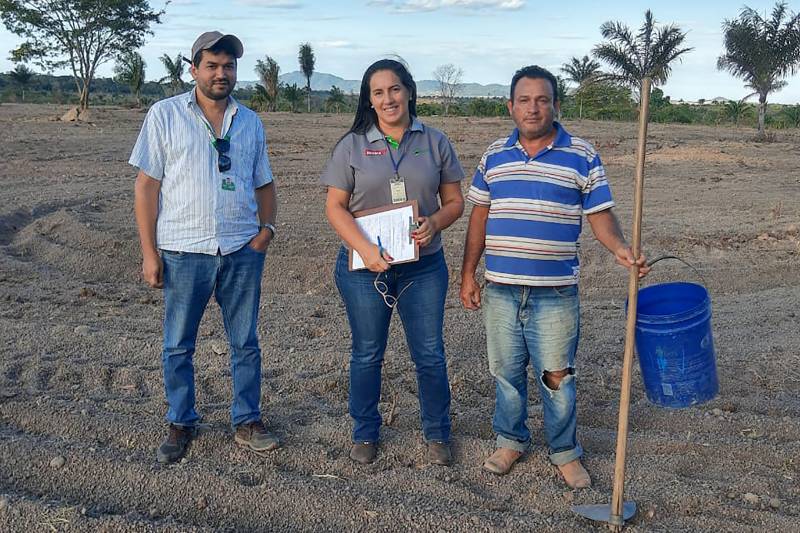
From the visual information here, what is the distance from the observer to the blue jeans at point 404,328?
334 centimetres

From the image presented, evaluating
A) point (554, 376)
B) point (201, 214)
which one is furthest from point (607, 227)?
point (201, 214)

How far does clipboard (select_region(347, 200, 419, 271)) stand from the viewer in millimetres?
3166

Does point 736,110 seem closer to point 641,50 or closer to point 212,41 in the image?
point 641,50

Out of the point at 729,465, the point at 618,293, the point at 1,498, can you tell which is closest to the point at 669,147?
the point at 618,293

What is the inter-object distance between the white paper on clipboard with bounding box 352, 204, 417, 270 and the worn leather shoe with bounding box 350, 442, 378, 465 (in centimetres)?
85

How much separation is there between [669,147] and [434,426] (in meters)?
17.2

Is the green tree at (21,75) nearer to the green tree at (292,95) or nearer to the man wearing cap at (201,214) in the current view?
the green tree at (292,95)

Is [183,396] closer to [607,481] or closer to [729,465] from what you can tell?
[607,481]

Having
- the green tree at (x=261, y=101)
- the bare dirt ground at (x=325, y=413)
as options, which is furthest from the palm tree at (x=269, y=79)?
the bare dirt ground at (x=325, y=413)

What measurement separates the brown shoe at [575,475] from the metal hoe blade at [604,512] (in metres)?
0.20

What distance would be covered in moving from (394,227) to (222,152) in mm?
819

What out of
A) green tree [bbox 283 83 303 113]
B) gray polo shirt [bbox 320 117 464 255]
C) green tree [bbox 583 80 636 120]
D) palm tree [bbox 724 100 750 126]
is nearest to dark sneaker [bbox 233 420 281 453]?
gray polo shirt [bbox 320 117 464 255]

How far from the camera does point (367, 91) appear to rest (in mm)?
3229

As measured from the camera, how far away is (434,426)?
11.7 feet
